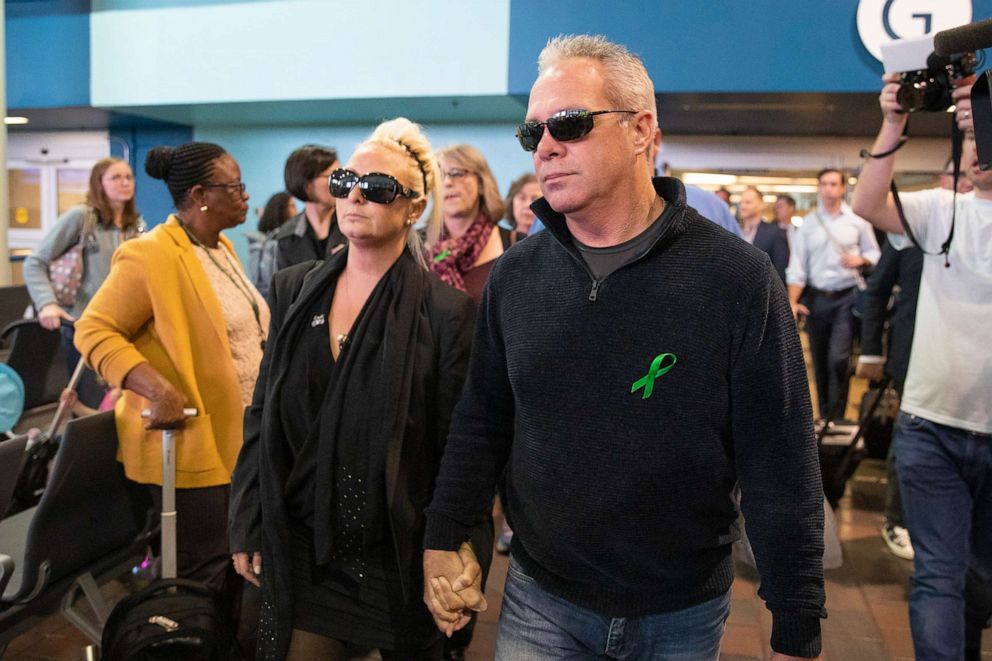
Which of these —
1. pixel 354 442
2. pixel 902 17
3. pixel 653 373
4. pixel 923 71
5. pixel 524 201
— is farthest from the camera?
pixel 902 17

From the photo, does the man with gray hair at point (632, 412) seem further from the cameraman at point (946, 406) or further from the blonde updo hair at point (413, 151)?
the cameraman at point (946, 406)

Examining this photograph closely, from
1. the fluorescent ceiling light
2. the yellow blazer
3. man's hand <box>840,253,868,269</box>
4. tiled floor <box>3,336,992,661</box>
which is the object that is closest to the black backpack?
the yellow blazer

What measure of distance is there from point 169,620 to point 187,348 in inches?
34.5

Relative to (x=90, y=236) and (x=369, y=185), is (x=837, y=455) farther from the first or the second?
(x=90, y=236)

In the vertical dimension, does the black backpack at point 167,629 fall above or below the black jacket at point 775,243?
below

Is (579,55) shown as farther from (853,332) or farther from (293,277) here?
(853,332)

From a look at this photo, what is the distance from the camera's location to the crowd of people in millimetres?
1534

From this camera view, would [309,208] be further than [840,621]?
Yes

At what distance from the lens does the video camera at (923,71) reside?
247cm

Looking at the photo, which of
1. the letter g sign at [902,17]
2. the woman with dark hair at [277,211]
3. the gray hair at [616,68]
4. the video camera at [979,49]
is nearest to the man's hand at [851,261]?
the letter g sign at [902,17]

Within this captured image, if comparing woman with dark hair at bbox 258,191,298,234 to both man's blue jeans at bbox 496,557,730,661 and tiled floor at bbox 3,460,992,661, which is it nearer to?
tiled floor at bbox 3,460,992,661

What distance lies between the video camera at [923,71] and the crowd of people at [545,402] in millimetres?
56

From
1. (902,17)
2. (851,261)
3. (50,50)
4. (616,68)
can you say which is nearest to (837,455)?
(851,261)

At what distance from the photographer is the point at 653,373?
1.52 metres
